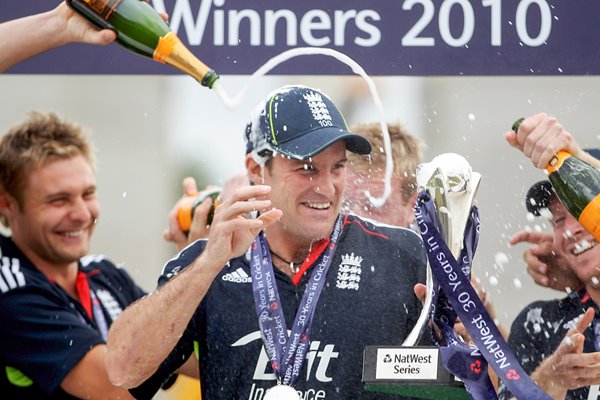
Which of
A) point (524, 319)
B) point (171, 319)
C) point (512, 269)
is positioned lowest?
point (512, 269)

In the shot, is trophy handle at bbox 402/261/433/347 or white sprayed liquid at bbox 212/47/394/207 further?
white sprayed liquid at bbox 212/47/394/207

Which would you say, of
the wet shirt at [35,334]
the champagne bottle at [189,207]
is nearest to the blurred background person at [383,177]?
the champagne bottle at [189,207]

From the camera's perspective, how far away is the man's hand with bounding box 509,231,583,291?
11.8 feet

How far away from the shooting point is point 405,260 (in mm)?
3316

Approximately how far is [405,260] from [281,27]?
1.00 metres

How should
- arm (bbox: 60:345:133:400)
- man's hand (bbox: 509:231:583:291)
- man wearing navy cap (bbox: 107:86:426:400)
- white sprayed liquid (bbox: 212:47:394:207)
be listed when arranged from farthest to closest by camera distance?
arm (bbox: 60:345:133:400), man's hand (bbox: 509:231:583:291), white sprayed liquid (bbox: 212:47:394:207), man wearing navy cap (bbox: 107:86:426:400)

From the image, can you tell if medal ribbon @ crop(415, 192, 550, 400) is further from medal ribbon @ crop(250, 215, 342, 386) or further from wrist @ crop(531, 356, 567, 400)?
medal ribbon @ crop(250, 215, 342, 386)

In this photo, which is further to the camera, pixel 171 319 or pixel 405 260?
pixel 405 260

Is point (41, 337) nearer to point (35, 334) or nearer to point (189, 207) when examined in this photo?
point (35, 334)

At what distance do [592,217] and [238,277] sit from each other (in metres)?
1.04

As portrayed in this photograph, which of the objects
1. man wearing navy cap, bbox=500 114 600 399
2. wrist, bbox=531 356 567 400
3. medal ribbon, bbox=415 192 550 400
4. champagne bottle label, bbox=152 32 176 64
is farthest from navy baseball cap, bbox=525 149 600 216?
champagne bottle label, bbox=152 32 176 64

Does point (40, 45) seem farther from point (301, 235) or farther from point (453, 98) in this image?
point (453, 98)

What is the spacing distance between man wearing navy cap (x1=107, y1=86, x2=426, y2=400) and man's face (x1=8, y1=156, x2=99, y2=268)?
1.00 m

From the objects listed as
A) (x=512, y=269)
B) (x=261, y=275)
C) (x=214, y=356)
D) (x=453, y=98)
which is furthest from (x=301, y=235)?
(x=512, y=269)
